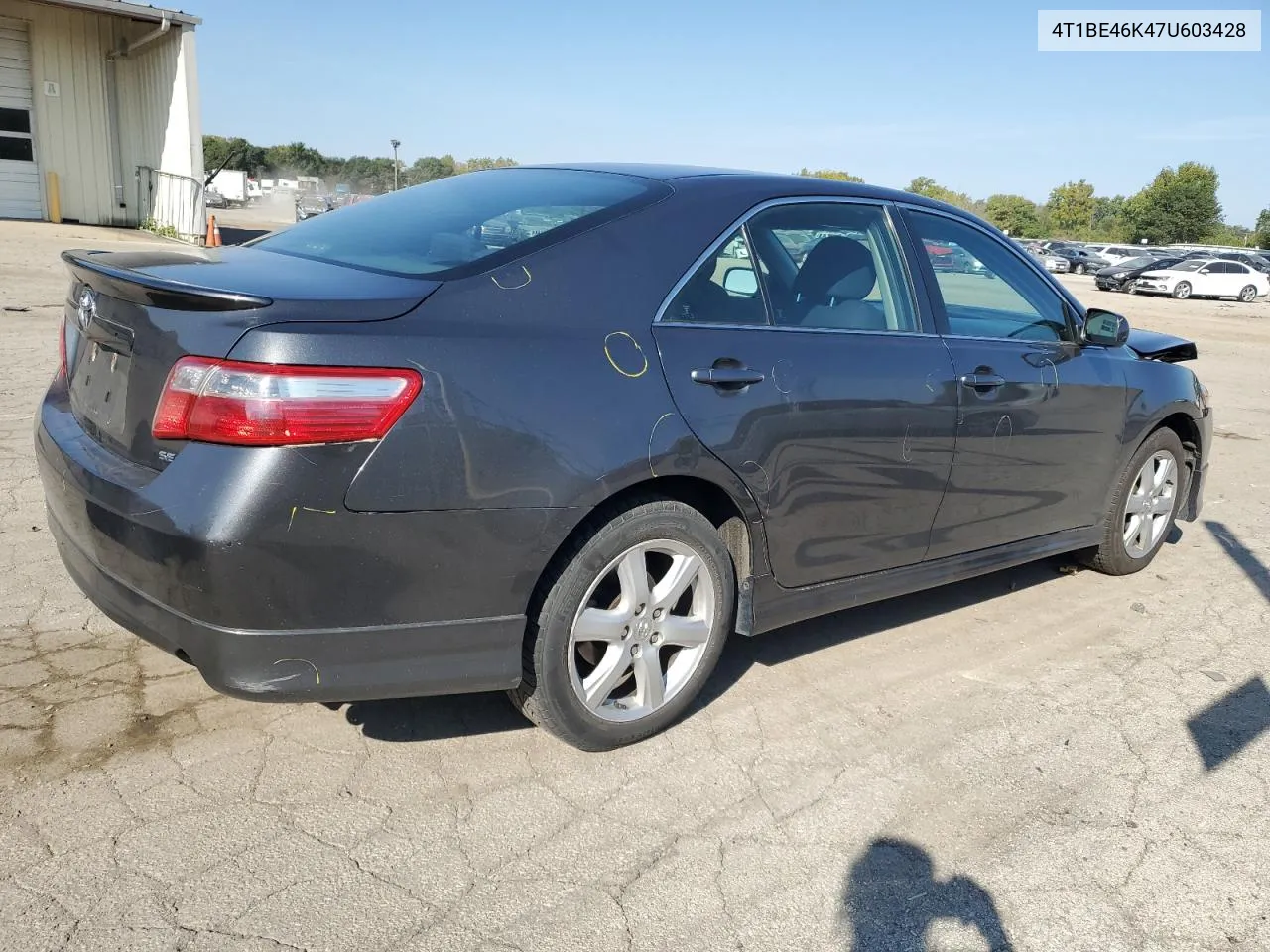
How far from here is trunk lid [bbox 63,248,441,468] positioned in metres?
2.40

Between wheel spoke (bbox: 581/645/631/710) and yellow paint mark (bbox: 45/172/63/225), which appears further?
yellow paint mark (bbox: 45/172/63/225)

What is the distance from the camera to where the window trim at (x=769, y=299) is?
3031mm

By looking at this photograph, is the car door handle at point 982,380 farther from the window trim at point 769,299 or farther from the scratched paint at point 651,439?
the scratched paint at point 651,439

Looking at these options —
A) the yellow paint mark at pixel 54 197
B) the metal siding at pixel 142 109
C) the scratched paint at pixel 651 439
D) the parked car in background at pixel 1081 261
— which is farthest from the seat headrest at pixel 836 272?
the parked car in background at pixel 1081 261

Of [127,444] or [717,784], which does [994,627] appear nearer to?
[717,784]

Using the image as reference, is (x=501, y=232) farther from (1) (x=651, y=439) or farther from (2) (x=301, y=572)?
(2) (x=301, y=572)

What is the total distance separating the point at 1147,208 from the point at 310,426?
8388cm

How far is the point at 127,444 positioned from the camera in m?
2.59

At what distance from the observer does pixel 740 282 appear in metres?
3.22

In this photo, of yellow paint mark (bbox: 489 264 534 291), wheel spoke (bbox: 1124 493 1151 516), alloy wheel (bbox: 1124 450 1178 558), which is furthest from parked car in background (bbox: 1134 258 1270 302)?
yellow paint mark (bbox: 489 264 534 291)

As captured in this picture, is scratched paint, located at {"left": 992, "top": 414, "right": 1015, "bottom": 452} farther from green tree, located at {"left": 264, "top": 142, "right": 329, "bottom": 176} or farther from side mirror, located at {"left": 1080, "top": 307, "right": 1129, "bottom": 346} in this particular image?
green tree, located at {"left": 264, "top": 142, "right": 329, "bottom": 176}

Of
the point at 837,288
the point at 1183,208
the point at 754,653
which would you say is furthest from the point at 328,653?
the point at 1183,208

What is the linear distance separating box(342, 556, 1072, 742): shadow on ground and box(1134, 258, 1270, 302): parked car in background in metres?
33.8

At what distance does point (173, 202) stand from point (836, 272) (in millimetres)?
20292
